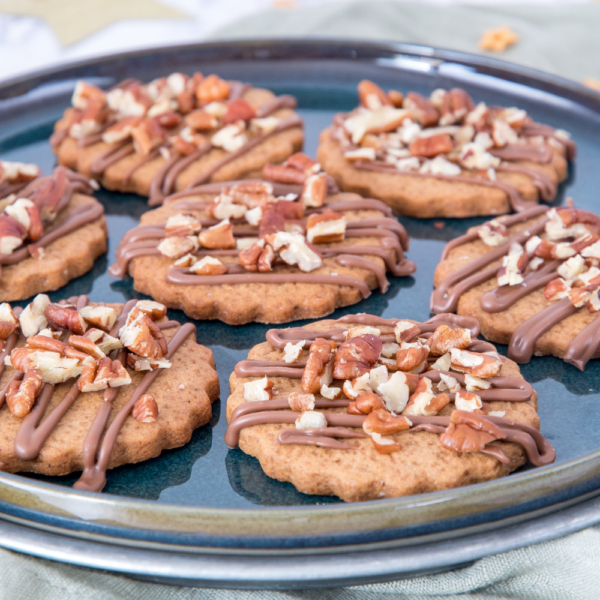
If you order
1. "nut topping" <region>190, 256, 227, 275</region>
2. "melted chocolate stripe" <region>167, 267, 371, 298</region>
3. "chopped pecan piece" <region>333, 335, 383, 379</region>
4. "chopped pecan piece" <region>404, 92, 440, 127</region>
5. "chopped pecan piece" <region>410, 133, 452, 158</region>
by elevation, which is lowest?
"melted chocolate stripe" <region>167, 267, 371, 298</region>

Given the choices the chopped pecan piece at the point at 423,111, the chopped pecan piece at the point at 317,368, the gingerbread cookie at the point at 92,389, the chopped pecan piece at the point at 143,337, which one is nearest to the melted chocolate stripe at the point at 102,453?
the gingerbread cookie at the point at 92,389

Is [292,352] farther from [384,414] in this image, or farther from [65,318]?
[65,318]

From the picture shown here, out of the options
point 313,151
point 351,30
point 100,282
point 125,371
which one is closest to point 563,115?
point 313,151

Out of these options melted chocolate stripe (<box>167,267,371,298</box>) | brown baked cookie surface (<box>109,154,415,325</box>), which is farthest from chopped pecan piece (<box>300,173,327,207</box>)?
melted chocolate stripe (<box>167,267,371,298</box>)

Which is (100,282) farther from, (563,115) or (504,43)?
(504,43)

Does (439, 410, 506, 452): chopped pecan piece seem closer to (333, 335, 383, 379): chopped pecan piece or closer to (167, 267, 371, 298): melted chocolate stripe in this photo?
(333, 335, 383, 379): chopped pecan piece

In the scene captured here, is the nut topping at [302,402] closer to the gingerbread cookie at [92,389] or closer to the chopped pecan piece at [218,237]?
the gingerbread cookie at [92,389]
